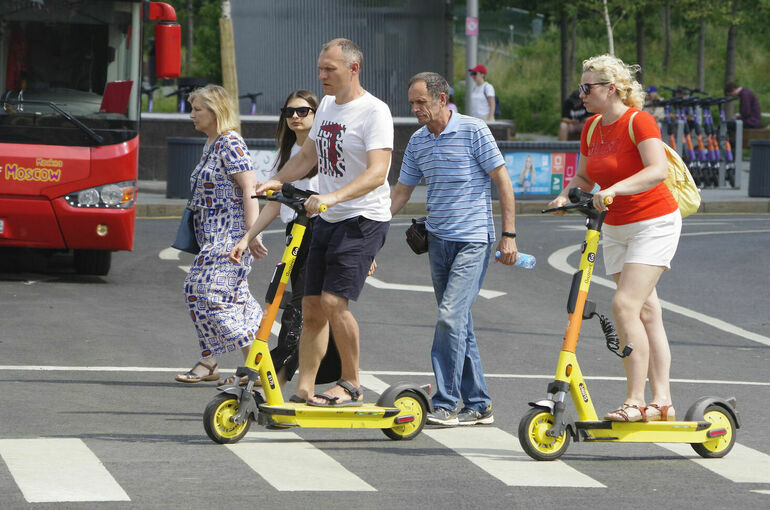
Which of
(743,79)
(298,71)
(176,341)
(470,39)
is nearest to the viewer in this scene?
(176,341)

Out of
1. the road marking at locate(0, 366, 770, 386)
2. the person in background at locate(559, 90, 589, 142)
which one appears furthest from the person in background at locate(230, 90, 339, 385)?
the person in background at locate(559, 90, 589, 142)

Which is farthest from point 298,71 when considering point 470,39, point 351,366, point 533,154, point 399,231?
point 351,366

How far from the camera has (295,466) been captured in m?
6.54

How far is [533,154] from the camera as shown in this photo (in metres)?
23.7

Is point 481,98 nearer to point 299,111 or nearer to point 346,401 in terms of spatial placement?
point 299,111

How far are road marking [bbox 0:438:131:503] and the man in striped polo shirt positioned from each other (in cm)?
187

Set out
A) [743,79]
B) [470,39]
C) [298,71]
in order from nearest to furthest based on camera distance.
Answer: [470,39], [298,71], [743,79]

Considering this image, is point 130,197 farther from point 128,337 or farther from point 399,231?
point 399,231

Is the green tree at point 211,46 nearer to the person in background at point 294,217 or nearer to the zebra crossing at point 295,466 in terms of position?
the person in background at point 294,217

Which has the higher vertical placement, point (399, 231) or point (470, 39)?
point (470, 39)

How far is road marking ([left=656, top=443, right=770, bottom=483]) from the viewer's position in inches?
261

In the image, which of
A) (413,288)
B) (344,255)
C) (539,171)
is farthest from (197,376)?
(539,171)

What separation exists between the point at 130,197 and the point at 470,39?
15.5 m

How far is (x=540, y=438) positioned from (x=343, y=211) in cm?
148
